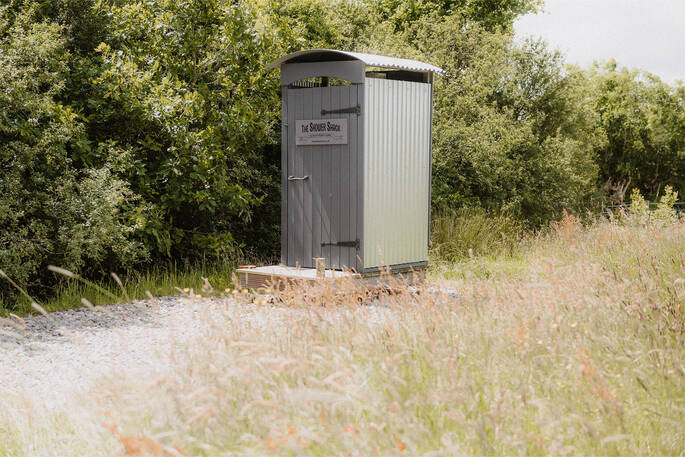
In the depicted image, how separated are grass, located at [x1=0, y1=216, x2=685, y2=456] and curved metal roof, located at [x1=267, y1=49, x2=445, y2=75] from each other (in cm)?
376

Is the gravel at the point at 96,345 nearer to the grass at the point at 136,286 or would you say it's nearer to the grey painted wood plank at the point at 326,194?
the grass at the point at 136,286

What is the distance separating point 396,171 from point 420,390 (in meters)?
5.21

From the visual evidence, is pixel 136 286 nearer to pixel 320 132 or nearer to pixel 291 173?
pixel 291 173

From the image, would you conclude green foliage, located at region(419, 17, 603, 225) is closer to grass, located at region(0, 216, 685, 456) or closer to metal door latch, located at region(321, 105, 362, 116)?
metal door latch, located at region(321, 105, 362, 116)

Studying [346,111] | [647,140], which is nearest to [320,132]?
[346,111]

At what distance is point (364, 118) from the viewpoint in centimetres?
789

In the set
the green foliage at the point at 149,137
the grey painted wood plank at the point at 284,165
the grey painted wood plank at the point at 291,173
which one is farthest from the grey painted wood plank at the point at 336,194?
the green foliage at the point at 149,137

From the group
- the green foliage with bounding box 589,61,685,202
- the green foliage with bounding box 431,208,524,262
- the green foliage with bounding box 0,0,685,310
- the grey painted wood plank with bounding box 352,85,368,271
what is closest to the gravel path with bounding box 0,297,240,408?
the green foliage with bounding box 0,0,685,310

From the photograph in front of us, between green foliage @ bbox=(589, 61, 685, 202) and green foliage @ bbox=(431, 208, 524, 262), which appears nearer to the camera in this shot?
green foliage @ bbox=(431, 208, 524, 262)

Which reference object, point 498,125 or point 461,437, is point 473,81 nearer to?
point 498,125

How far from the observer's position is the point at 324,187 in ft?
26.9

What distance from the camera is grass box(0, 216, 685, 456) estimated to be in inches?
113

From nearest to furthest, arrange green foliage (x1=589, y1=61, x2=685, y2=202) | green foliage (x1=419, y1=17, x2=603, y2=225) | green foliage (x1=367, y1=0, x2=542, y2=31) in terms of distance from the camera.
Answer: green foliage (x1=419, y1=17, x2=603, y2=225) < green foliage (x1=367, y1=0, x2=542, y2=31) < green foliage (x1=589, y1=61, x2=685, y2=202)

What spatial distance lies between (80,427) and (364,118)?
492cm
